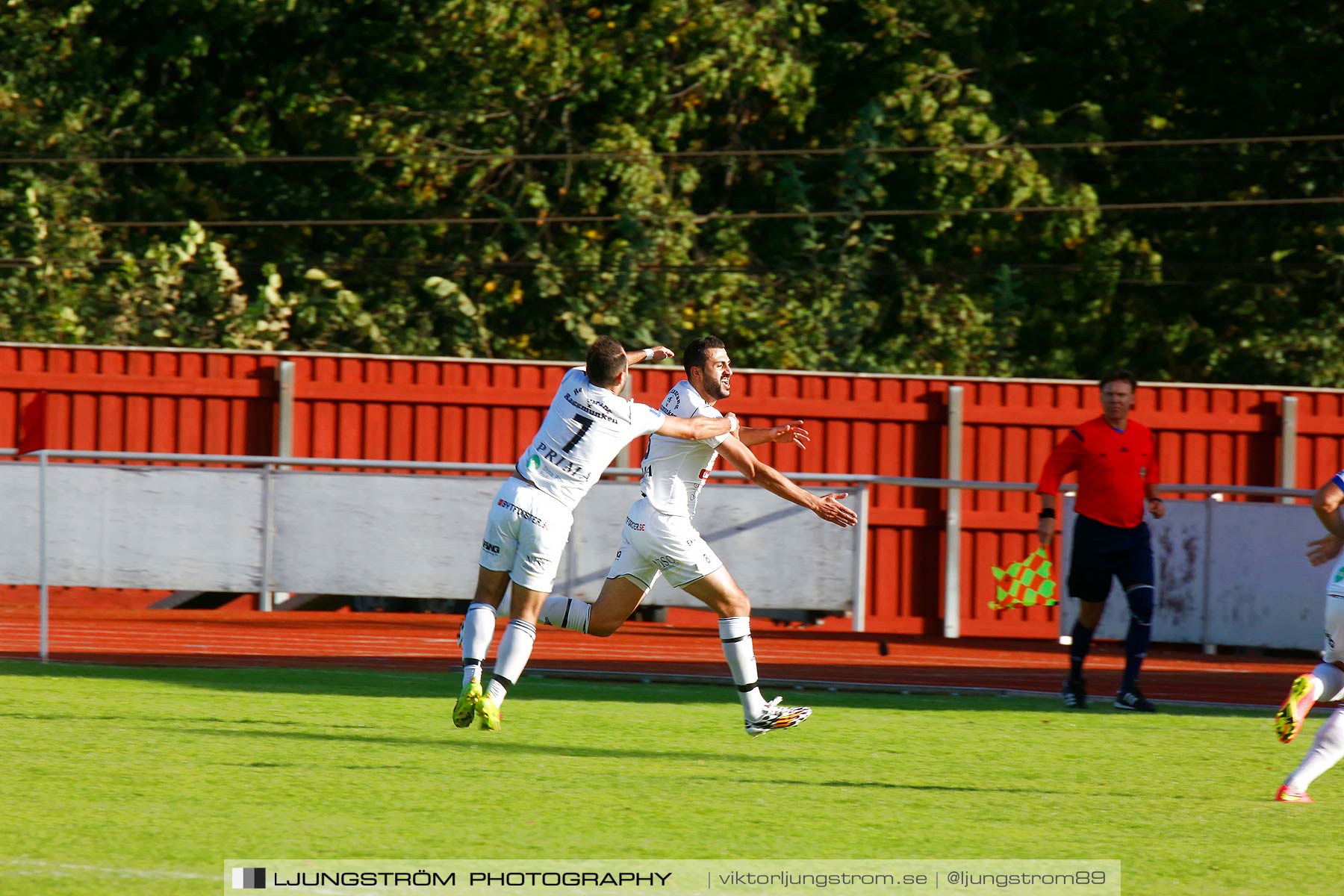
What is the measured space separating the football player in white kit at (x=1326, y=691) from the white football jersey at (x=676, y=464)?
9.25 ft

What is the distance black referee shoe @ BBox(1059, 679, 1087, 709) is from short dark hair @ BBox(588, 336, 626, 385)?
422 centimetres

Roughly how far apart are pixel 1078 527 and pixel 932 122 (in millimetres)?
13299

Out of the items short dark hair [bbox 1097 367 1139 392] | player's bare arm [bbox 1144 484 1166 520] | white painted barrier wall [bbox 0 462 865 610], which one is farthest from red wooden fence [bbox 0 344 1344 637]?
short dark hair [bbox 1097 367 1139 392]

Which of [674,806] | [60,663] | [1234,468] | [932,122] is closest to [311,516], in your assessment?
[60,663]

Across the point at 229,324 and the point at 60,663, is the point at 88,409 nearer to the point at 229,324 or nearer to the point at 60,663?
the point at 229,324

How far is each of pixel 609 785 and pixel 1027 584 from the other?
834 cm

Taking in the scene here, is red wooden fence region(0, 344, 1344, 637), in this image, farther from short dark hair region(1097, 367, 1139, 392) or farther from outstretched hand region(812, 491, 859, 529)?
outstretched hand region(812, 491, 859, 529)

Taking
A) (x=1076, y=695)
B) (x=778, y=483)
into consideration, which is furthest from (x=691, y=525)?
(x=1076, y=695)

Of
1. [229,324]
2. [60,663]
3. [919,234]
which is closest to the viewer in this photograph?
[60,663]

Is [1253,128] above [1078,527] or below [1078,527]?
above

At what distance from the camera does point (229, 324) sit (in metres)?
19.8

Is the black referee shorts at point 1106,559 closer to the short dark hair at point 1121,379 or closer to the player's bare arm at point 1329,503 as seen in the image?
the short dark hair at point 1121,379

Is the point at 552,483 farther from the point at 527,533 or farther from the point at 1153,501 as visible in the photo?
the point at 1153,501

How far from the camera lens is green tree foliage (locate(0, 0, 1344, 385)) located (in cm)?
2134
